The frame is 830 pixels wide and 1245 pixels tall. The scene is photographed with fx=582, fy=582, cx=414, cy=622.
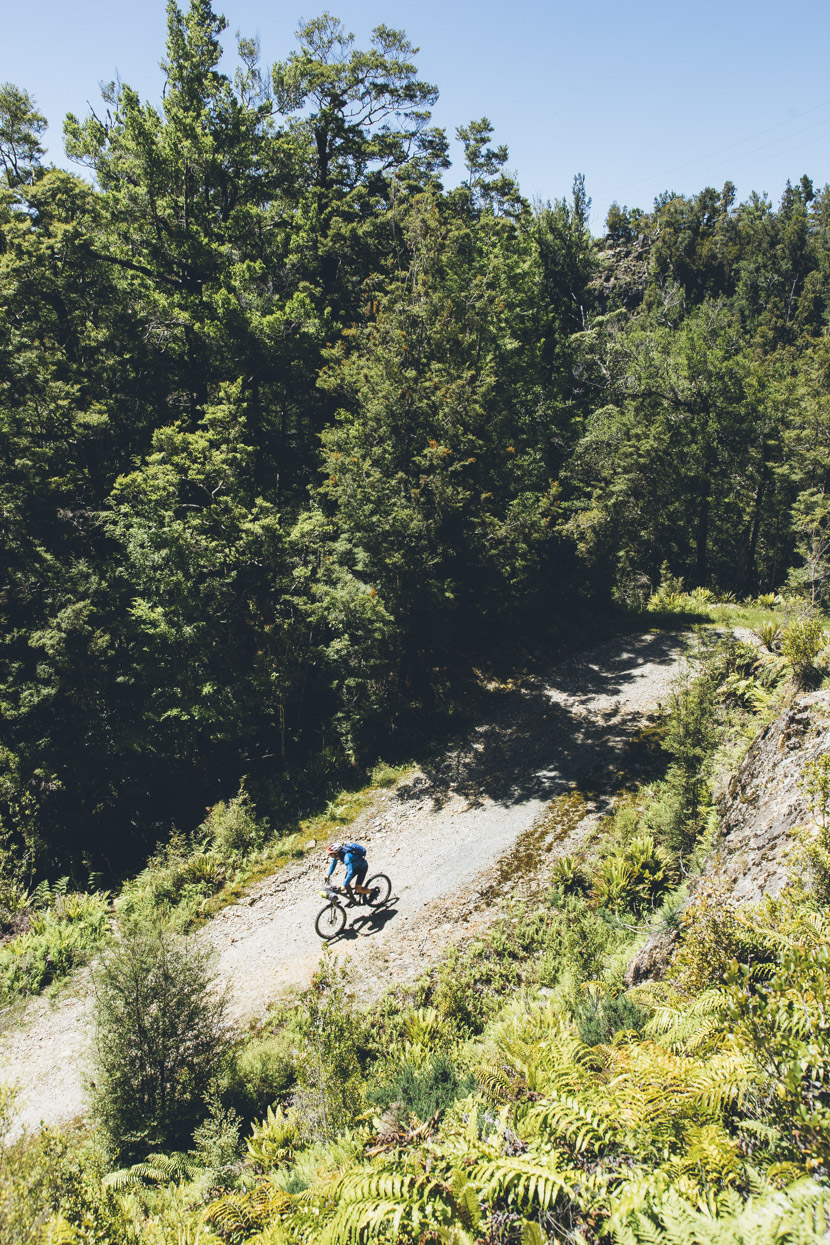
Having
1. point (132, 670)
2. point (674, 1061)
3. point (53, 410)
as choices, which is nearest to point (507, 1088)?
point (674, 1061)

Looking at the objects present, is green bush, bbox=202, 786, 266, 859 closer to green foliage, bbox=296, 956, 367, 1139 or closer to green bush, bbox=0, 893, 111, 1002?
green bush, bbox=0, 893, 111, 1002

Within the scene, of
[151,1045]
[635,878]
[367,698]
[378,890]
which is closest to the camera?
[151,1045]

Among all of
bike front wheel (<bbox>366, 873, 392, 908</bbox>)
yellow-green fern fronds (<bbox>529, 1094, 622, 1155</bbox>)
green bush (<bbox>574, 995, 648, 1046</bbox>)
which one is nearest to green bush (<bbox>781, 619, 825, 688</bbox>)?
green bush (<bbox>574, 995, 648, 1046</bbox>)

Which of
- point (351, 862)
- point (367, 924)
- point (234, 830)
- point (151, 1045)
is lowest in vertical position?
point (367, 924)

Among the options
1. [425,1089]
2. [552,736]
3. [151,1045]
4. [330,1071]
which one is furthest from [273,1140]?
[552,736]

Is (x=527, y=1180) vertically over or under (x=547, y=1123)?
over

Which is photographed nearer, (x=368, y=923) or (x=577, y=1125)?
(x=577, y=1125)

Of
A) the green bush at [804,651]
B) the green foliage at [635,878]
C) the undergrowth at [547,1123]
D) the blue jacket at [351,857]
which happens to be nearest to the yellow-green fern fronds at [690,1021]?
the undergrowth at [547,1123]

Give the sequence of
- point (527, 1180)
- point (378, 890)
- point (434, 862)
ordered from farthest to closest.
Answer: point (434, 862)
point (378, 890)
point (527, 1180)

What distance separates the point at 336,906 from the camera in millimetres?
10539

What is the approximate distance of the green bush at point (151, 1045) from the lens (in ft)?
23.6

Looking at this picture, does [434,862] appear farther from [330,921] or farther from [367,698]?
[367,698]

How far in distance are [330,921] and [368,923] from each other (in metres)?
0.69

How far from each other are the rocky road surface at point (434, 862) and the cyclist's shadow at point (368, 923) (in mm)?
24
